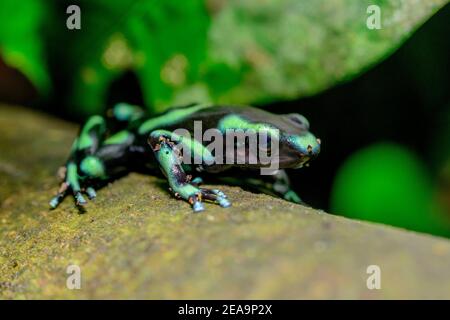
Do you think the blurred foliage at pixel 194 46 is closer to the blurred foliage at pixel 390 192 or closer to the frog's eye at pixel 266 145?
the blurred foliage at pixel 390 192

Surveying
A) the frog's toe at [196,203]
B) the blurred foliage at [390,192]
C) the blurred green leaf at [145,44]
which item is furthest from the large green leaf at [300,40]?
the frog's toe at [196,203]

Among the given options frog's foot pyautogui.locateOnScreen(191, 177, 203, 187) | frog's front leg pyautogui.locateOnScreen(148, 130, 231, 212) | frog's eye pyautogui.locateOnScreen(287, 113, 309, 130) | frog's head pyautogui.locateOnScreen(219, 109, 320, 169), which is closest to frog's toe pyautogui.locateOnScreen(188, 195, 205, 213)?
frog's front leg pyautogui.locateOnScreen(148, 130, 231, 212)

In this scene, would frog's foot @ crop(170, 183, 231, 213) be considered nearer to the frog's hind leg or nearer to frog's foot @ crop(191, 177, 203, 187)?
frog's foot @ crop(191, 177, 203, 187)

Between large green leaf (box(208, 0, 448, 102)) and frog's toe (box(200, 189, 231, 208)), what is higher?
large green leaf (box(208, 0, 448, 102))

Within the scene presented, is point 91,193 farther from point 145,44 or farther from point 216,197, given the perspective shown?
point 145,44

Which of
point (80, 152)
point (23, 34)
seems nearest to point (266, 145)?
point (80, 152)
